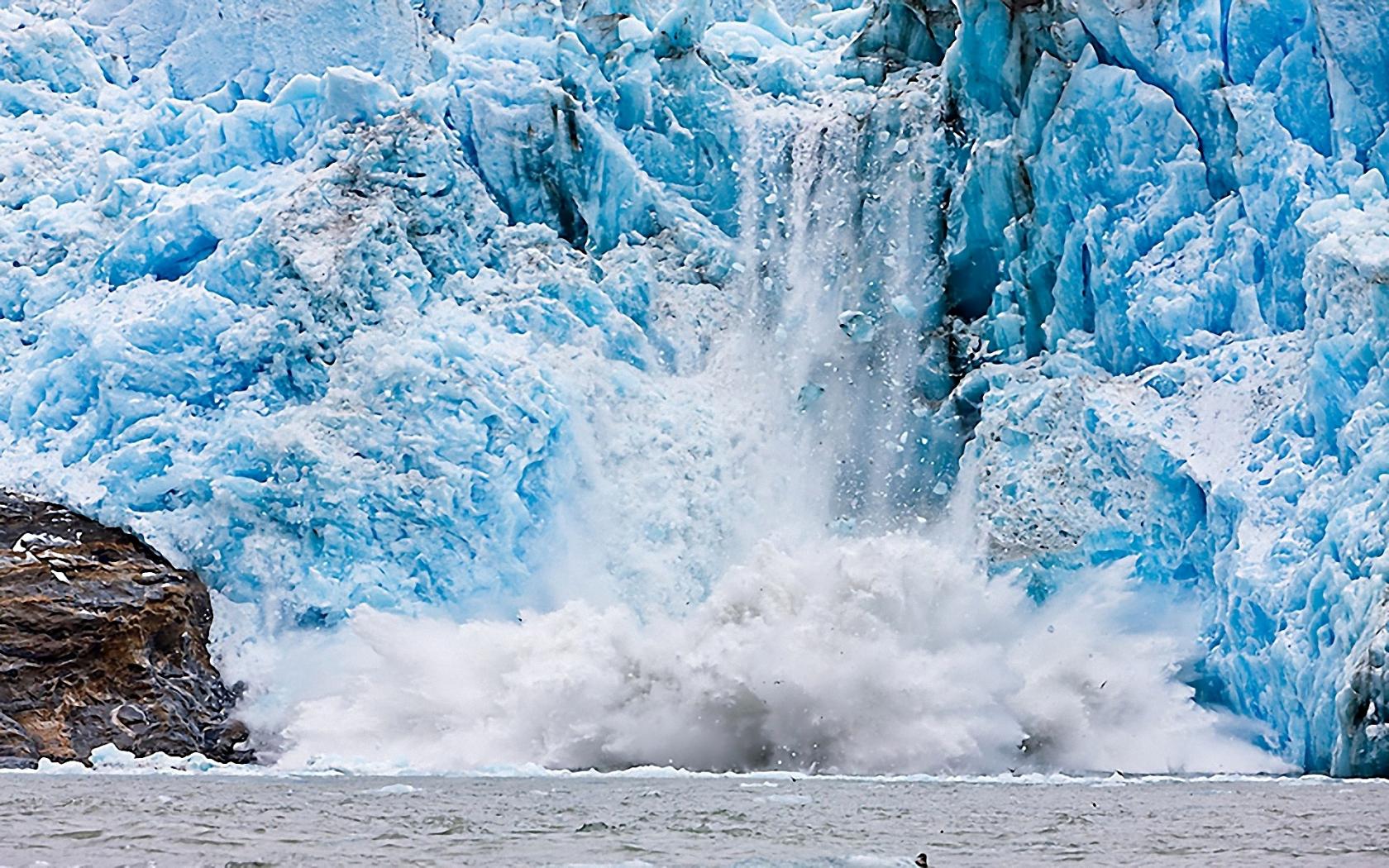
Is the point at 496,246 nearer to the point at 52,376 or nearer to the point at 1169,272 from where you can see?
the point at 52,376

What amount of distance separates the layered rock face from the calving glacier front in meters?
0.50

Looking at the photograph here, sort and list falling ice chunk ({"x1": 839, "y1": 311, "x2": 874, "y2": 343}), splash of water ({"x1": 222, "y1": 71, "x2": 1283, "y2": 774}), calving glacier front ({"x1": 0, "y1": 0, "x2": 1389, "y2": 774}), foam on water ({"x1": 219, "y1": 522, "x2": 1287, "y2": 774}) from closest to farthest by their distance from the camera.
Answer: calving glacier front ({"x1": 0, "y1": 0, "x2": 1389, "y2": 774})
foam on water ({"x1": 219, "y1": 522, "x2": 1287, "y2": 774})
splash of water ({"x1": 222, "y1": 71, "x2": 1283, "y2": 774})
falling ice chunk ({"x1": 839, "y1": 311, "x2": 874, "y2": 343})

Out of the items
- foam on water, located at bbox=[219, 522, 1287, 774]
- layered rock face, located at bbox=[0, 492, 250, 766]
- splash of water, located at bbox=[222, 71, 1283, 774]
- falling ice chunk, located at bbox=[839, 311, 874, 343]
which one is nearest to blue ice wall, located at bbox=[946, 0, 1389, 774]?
foam on water, located at bbox=[219, 522, 1287, 774]

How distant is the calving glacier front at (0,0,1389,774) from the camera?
1908 centimetres

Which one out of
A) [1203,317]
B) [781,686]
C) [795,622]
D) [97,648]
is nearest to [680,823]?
[781,686]

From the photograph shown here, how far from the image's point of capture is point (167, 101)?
24641mm

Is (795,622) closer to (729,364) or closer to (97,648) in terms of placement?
(729,364)

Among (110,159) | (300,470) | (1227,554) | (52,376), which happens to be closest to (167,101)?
(110,159)

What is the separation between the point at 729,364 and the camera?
2442 centimetres

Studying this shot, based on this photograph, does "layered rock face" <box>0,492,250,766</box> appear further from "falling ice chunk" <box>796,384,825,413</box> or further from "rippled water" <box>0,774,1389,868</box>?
"falling ice chunk" <box>796,384,825,413</box>

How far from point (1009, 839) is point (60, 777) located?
1071 cm

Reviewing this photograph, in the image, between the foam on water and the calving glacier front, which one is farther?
the foam on water

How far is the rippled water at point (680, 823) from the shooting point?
934cm

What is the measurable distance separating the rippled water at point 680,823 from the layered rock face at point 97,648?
1.74 metres
